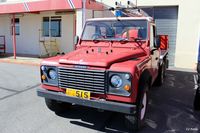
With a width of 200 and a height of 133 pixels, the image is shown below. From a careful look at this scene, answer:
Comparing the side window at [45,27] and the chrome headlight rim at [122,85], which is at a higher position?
the side window at [45,27]

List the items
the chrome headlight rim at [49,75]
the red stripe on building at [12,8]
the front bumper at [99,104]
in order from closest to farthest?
the front bumper at [99,104] → the chrome headlight rim at [49,75] → the red stripe on building at [12,8]

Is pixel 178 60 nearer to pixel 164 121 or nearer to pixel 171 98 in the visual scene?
pixel 171 98

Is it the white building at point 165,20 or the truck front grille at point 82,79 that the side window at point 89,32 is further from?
the white building at point 165,20

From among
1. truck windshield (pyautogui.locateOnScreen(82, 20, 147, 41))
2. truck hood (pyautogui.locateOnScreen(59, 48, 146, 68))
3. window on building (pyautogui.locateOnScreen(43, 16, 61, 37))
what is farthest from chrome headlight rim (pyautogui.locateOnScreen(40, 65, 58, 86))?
window on building (pyautogui.locateOnScreen(43, 16, 61, 37))

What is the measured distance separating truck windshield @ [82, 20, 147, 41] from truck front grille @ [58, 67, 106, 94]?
4.75ft

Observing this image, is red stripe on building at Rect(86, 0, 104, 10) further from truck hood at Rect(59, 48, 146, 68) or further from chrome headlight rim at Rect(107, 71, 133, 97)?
chrome headlight rim at Rect(107, 71, 133, 97)

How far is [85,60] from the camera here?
363 cm

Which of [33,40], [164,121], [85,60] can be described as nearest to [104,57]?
[85,60]

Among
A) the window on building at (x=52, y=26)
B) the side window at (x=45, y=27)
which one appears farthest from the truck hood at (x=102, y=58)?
the side window at (x=45, y=27)

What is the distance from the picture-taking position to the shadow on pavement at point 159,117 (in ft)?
12.9

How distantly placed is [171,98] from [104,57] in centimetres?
294

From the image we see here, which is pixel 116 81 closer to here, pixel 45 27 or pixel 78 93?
pixel 78 93

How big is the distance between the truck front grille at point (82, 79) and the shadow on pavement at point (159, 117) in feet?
2.89

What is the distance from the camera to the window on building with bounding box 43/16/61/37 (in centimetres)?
1321
